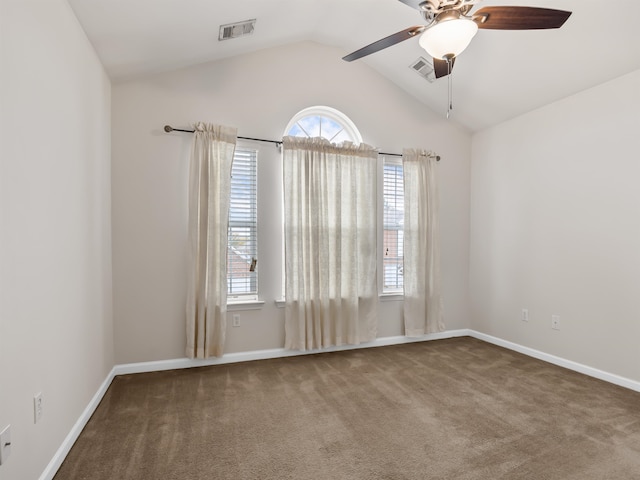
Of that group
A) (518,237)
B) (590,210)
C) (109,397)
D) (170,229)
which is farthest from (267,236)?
(590,210)

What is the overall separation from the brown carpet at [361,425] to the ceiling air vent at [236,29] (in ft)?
9.69

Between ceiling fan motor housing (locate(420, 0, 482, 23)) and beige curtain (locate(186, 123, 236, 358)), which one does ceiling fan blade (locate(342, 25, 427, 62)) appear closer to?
ceiling fan motor housing (locate(420, 0, 482, 23))

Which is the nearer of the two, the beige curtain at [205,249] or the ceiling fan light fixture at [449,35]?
the ceiling fan light fixture at [449,35]

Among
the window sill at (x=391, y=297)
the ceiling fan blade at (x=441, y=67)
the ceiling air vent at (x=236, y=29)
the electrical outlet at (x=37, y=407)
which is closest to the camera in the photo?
the electrical outlet at (x=37, y=407)

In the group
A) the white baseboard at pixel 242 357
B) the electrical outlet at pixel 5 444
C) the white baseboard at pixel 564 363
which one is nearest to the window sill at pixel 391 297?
the white baseboard at pixel 242 357

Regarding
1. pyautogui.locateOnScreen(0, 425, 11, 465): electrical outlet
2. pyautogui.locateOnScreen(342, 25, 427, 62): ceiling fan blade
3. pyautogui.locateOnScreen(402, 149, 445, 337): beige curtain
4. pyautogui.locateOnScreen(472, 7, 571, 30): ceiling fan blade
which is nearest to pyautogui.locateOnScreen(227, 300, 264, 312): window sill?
pyautogui.locateOnScreen(402, 149, 445, 337): beige curtain

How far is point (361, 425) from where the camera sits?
7.44ft

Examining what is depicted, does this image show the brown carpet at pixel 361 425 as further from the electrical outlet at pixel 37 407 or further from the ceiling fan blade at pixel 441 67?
the ceiling fan blade at pixel 441 67

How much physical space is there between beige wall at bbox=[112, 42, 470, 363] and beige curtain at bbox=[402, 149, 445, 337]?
0.20m

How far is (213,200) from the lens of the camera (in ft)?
10.5

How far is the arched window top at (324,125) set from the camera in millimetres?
3807

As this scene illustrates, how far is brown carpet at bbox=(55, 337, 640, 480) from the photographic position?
184 cm

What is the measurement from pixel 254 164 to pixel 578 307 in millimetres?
3413

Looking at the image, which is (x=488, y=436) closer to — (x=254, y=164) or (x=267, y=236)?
(x=267, y=236)
